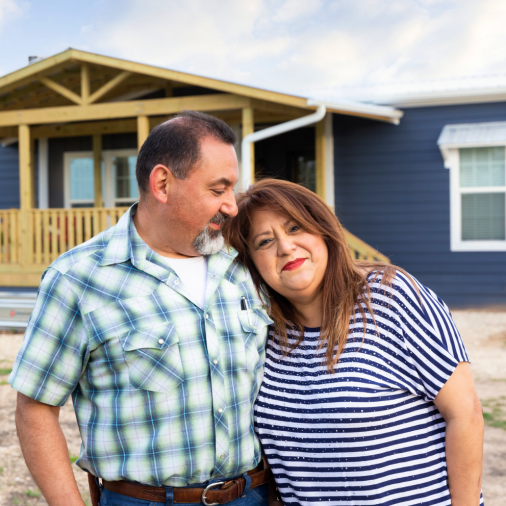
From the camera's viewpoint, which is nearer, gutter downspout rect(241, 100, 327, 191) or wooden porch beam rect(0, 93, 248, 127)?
gutter downspout rect(241, 100, 327, 191)

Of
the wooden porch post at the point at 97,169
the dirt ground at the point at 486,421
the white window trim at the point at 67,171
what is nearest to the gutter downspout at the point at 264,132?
the dirt ground at the point at 486,421

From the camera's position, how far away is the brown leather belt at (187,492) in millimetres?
1602

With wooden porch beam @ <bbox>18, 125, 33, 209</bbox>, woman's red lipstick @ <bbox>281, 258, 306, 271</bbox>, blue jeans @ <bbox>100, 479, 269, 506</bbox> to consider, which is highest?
wooden porch beam @ <bbox>18, 125, 33, 209</bbox>

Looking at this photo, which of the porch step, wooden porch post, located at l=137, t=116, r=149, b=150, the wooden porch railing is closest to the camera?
the porch step

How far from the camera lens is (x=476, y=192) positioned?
9.07 meters

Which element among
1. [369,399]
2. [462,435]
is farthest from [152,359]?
[462,435]

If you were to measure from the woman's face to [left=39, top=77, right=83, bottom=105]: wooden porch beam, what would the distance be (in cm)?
759

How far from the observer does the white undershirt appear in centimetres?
176

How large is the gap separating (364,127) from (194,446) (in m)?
8.50

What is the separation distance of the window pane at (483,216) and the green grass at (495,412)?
4810 millimetres

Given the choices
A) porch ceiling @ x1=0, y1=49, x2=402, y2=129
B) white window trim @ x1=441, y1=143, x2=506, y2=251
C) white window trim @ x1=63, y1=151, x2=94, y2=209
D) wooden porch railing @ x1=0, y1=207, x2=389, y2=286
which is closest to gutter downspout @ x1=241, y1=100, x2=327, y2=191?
porch ceiling @ x1=0, y1=49, x2=402, y2=129

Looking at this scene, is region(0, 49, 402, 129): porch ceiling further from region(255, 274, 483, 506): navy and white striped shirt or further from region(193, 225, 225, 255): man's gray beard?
region(255, 274, 483, 506): navy and white striped shirt

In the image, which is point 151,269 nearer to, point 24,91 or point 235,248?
point 235,248

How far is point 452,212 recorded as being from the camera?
29.9 feet
